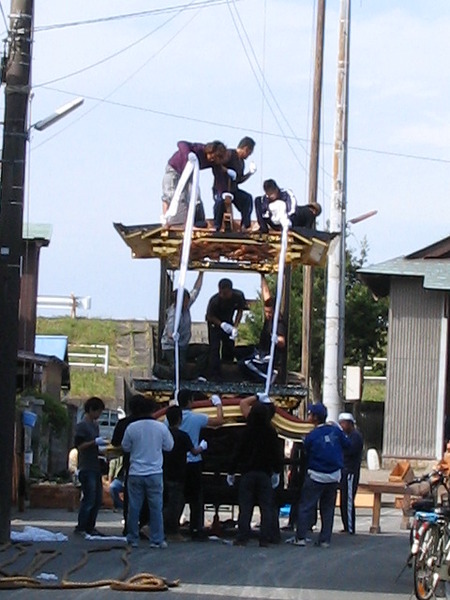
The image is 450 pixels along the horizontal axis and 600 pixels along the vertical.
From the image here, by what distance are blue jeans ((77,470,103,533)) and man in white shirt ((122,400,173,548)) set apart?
39.3 inches

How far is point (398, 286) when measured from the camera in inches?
1286

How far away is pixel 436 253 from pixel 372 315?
9.26 metres

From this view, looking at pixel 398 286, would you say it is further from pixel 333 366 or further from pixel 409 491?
pixel 409 491

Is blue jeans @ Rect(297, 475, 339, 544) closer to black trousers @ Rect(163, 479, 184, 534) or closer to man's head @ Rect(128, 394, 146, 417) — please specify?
black trousers @ Rect(163, 479, 184, 534)

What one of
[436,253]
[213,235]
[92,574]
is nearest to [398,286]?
[436,253]

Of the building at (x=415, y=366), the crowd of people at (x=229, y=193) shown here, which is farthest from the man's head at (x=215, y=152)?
the building at (x=415, y=366)

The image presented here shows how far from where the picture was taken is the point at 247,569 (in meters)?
14.8

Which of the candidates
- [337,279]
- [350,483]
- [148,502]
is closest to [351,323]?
[337,279]

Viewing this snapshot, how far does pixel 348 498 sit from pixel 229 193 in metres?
4.74

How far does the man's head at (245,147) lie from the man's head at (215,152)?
1.01 feet

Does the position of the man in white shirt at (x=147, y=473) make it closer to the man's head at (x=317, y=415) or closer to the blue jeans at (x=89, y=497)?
the blue jeans at (x=89, y=497)

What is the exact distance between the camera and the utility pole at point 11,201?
639 inches

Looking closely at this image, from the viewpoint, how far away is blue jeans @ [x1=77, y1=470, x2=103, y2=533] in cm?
1753

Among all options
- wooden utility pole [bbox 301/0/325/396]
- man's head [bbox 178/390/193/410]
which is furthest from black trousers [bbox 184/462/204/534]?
wooden utility pole [bbox 301/0/325/396]
